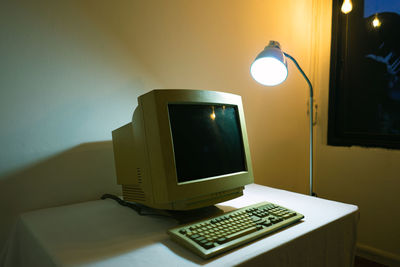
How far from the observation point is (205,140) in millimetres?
922

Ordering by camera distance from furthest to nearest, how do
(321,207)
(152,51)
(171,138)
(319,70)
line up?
(319,70) < (152,51) < (321,207) < (171,138)

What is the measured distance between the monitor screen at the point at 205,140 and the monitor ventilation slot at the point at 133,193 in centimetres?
18

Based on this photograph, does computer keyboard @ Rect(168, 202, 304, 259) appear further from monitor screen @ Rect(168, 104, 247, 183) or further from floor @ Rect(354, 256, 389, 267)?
floor @ Rect(354, 256, 389, 267)

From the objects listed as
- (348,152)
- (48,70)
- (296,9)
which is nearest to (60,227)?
(48,70)

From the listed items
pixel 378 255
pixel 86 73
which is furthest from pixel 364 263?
pixel 86 73

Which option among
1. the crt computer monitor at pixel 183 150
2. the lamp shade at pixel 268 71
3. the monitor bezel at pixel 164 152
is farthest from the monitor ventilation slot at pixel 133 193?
the lamp shade at pixel 268 71

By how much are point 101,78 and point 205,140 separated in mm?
587

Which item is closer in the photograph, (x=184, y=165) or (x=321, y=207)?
(x=184, y=165)

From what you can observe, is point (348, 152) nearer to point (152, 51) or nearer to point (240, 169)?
point (240, 169)

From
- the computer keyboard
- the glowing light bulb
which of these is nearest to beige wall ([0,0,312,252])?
the computer keyboard

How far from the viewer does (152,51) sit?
131 centimetres

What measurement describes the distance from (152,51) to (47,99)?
1.74ft

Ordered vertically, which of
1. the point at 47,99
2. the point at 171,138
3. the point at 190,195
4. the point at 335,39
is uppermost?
the point at 335,39

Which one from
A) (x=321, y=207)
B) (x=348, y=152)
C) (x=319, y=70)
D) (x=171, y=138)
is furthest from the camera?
(x=319, y=70)
